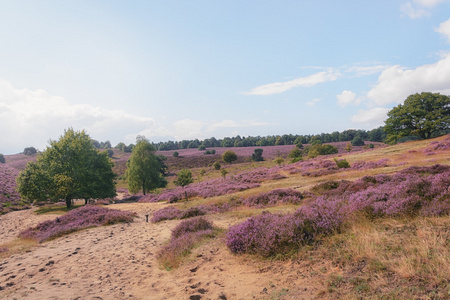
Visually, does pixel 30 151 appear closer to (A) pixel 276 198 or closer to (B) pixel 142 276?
(A) pixel 276 198

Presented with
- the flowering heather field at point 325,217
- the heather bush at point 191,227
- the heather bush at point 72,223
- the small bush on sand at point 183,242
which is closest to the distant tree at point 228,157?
the heather bush at point 72,223

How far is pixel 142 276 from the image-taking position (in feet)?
22.6

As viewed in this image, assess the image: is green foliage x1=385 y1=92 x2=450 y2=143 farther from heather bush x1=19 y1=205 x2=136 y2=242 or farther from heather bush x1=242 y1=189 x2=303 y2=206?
heather bush x1=19 y1=205 x2=136 y2=242

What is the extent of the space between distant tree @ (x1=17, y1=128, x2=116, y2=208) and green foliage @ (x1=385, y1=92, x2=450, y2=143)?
51975 mm

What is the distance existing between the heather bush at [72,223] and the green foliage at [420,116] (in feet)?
158

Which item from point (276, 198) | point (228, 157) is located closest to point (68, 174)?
point (276, 198)

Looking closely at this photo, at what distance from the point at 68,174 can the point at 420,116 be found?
188 ft

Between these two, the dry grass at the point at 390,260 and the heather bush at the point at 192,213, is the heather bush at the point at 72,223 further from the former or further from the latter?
the dry grass at the point at 390,260

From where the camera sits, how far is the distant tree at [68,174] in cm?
2769

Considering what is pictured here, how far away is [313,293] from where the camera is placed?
13.2 feet

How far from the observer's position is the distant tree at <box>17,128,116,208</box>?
27.7 meters

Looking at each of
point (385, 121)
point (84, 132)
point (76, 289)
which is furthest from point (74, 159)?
point (385, 121)

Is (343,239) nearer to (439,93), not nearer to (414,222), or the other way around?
(414,222)

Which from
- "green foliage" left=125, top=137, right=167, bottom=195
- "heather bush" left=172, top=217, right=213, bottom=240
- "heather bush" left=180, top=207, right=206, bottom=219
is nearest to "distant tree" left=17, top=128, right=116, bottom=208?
"green foliage" left=125, top=137, right=167, bottom=195
